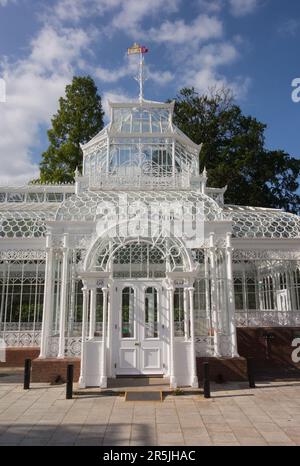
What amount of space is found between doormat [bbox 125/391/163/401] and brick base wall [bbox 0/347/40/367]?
4129 millimetres

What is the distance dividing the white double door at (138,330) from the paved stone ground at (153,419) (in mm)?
1306

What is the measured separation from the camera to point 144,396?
312 inches

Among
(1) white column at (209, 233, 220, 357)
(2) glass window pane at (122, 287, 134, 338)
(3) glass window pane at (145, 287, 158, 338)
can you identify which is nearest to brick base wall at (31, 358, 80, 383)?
(2) glass window pane at (122, 287, 134, 338)

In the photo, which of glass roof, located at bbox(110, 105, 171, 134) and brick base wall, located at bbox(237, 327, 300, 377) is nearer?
brick base wall, located at bbox(237, 327, 300, 377)

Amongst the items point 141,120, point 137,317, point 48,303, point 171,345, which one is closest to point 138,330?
point 137,317

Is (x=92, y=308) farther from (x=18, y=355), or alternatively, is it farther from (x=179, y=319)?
(x=18, y=355)

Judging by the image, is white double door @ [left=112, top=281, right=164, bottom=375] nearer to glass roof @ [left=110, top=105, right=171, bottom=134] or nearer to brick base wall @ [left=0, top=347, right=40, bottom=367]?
brick base wall @ [left=0, top=347, right=40, bottom=367]

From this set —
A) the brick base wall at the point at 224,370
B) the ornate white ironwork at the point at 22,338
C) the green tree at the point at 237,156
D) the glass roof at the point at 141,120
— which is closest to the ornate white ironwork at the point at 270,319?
the brick base wall at the point at 224,370

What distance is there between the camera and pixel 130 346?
935 centimetres

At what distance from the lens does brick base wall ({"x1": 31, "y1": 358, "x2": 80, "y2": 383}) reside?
9242 mm

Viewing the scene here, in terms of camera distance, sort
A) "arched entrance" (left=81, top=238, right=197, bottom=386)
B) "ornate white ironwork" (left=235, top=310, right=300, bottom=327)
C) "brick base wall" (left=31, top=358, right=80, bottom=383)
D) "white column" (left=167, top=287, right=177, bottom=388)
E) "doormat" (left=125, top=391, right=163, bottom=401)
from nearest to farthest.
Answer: "doormat" (left=125, top=391, right=163, bottom=401)
"white column" (left=167, top=287, right=177, bottom=388)
"arched entrance" (left=81, top=238, right=197, bottom=386)
"brick base wall" (left=31, top=358, right=80, bottom=383)
"ornate white ironwork" (left=235, top=310, right=300, bottom=327)

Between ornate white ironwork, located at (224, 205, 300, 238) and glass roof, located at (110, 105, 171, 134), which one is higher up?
glass roof, located at (110, 105, 171, 134)

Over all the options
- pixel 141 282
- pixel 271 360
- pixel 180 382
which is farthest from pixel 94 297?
pixel 271 360
